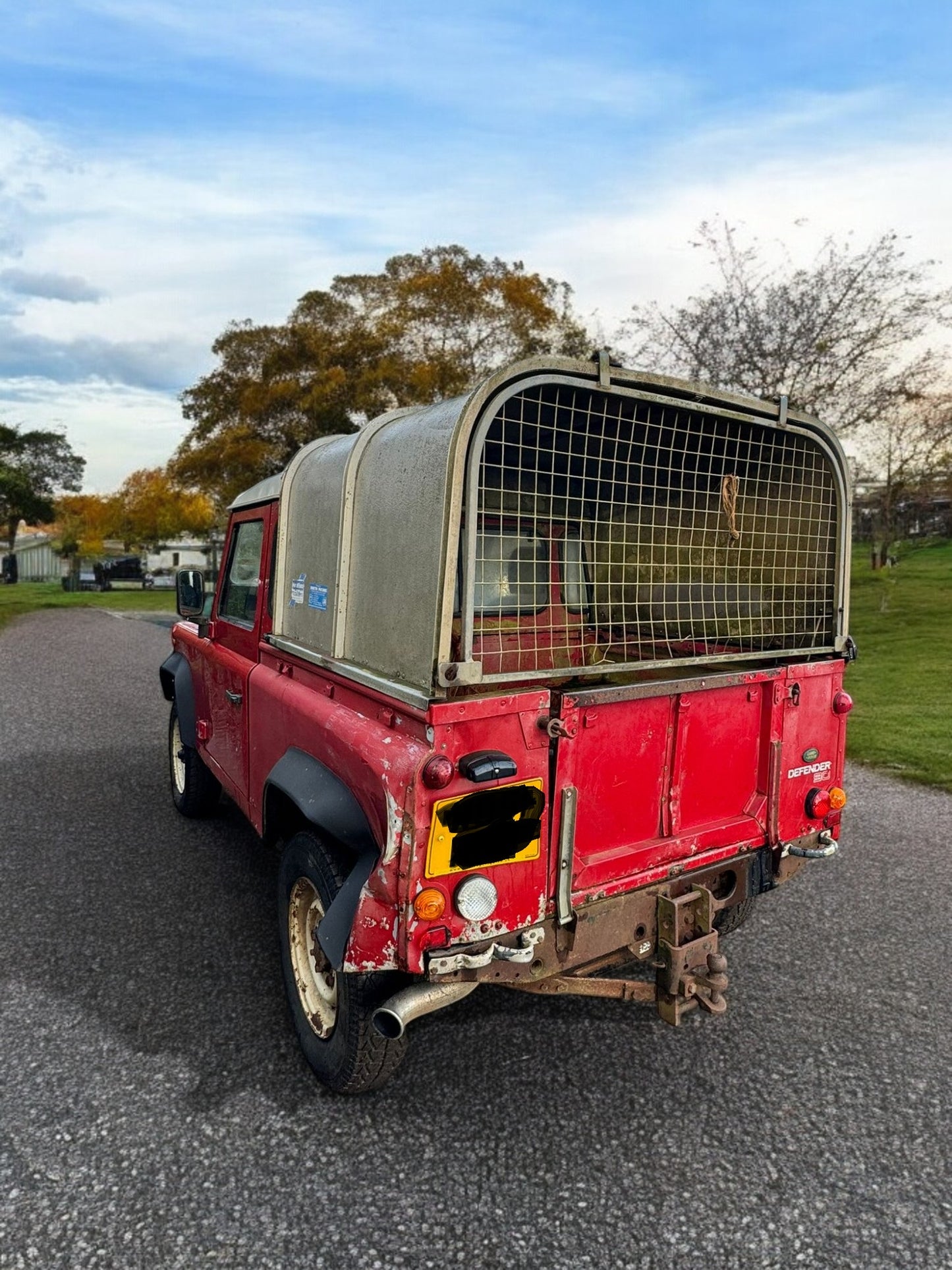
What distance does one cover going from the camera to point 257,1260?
2242 millimetres

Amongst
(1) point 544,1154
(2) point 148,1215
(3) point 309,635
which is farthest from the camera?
(3) point 309,635

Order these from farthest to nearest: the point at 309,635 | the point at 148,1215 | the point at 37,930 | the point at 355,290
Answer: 1. the point at 355,290
2. the point at 37,930
3. the point at 309,635
4. the point at 148,1215

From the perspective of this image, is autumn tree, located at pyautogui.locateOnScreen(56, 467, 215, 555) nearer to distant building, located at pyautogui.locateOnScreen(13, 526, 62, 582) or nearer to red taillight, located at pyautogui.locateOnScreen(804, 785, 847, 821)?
distant building, located at pyautogui.locateOnScreen(13, 526, 62, 582)

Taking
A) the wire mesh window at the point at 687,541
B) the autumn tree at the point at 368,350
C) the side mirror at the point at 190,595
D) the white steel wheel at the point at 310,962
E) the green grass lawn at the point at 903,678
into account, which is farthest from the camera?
the autumn tree at the point at 368,350

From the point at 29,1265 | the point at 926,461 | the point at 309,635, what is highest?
the point at 926,461

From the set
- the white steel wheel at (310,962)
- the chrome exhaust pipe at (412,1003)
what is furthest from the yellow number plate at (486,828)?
the white steel wheel at (310,962)

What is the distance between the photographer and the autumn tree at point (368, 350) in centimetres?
2147

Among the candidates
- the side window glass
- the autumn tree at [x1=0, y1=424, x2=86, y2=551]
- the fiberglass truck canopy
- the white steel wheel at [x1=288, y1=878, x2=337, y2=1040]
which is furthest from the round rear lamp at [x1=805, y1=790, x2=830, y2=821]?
the autumn tree at [x1=0, y1=424, x2=86, y2=551]

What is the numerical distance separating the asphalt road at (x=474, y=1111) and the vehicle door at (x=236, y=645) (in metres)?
0.81

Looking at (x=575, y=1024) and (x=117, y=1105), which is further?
(x=575, y=1024)

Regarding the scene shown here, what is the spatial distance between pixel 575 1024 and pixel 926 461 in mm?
19698

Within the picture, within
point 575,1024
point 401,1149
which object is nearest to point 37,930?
point 401,1149

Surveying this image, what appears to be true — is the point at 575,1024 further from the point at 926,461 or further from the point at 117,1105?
the point at 926,461

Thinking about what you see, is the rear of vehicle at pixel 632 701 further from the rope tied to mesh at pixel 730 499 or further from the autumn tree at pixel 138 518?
the autumn tree at pixel 138 518
